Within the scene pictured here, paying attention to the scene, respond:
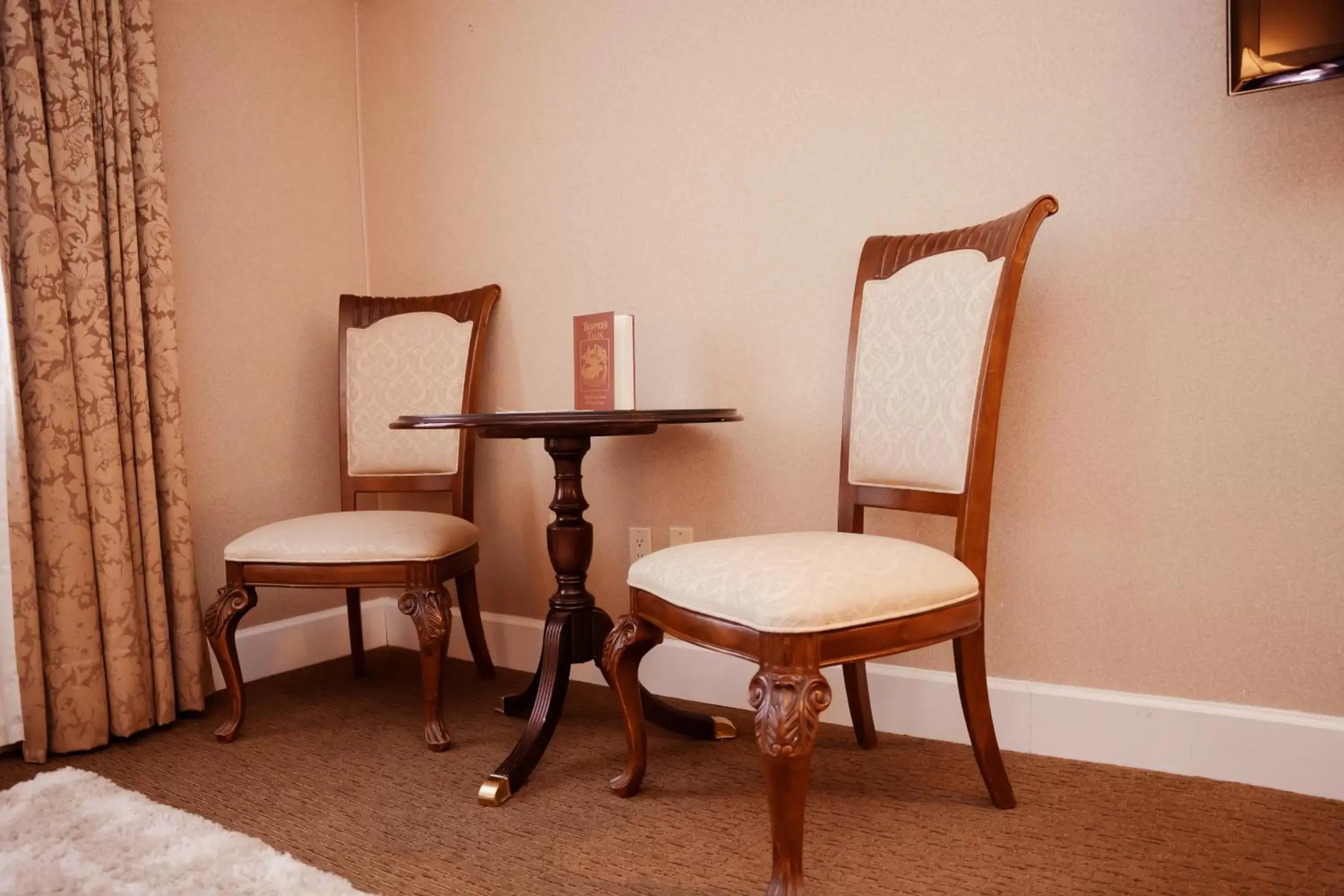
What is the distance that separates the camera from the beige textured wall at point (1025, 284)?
163 cm

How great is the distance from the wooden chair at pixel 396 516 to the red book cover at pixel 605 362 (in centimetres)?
51

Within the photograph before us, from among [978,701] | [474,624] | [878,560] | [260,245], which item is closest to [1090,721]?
[978,701]

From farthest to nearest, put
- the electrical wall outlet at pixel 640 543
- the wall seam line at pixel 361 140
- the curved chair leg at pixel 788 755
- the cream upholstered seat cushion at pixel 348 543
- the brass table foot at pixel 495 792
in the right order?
the wall seam line at pixel 361 140, the electrical wall outlet at pixel 640 543, the cream upholstered seat cushion at pixel 348 543, the brass table foot at pixel 495 792, the curved chair leg at pixel 788 755

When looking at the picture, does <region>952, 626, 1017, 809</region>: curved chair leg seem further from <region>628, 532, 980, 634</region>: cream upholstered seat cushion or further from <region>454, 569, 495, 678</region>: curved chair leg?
<region>454, 569, 495, 678</region>: curved chair leg

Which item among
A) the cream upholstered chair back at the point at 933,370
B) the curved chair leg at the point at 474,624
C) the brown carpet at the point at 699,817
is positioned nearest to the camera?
the brown carpet at the point at 699,817

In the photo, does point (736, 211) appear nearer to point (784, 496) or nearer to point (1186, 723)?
point (784, 496)

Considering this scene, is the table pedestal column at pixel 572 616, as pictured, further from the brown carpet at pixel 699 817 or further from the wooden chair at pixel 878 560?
the wooden chair at pixel 878 560

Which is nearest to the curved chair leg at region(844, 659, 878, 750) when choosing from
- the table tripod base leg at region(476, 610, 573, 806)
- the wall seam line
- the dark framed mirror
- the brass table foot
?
the table tripod base leg at region(476, 610, 573, 806)

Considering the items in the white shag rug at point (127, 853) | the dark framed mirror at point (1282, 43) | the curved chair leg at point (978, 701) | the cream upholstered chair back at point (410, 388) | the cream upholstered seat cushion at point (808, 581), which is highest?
the dark framed mirror at point (1282, 43)

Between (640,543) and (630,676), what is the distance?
0.76 metres

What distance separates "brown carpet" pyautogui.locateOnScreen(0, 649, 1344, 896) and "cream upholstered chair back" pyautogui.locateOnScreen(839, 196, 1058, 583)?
1.55 feet

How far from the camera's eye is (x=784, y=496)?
2158 mm

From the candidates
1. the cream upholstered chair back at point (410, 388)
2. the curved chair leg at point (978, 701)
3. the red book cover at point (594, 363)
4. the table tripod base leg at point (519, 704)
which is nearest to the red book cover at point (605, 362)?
the red book cover at point (594, 363)

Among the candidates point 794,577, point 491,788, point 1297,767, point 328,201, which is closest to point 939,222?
point 794,577
